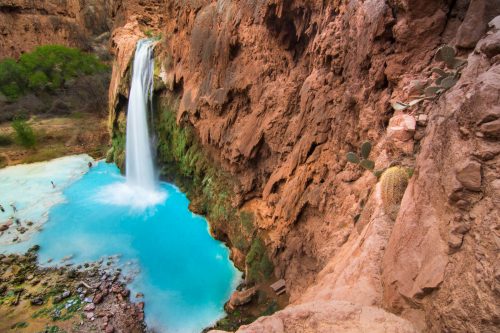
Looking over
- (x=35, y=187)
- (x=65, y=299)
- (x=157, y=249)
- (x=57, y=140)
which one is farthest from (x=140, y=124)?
(x=57, y=140)

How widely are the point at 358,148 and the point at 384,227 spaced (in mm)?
2458

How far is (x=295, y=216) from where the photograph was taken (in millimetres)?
7715

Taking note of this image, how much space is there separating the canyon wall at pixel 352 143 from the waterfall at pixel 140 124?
7.22 ft

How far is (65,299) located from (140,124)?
9548 mm

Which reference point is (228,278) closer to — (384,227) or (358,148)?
(358,148)

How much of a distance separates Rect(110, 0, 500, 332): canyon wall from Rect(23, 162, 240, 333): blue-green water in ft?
5.30

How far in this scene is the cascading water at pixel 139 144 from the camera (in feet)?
50.7

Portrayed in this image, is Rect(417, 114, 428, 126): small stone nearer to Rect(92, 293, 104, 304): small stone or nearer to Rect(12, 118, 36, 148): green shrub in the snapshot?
Rect(92, 293, 104, 304): small stone

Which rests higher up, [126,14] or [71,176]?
[126,14]

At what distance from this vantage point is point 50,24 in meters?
33.6

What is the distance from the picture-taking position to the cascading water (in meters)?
15.4

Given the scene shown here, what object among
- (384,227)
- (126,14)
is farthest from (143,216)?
(126,14)

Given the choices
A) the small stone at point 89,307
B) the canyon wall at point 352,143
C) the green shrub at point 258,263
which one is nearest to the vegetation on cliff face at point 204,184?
the green shrub at point 258,263

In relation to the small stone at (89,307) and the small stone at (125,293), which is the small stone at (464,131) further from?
the small stone at (89,307)
